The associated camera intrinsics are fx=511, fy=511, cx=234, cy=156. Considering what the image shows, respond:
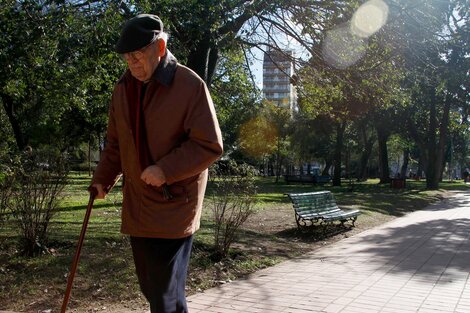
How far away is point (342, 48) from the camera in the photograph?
1070 centimetres

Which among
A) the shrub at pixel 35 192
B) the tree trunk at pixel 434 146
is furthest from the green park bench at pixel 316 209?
the tree trunk at pixel 434 146

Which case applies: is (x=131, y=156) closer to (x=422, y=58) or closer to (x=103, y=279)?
(x=103, y=279)

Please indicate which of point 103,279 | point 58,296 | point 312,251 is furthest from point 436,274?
point 58,296

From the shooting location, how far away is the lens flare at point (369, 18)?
31.6ft

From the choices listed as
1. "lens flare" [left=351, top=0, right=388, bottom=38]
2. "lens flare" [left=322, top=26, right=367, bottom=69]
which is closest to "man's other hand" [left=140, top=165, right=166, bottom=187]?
"lens flare" [left=351, top=0, right=388, bottom=38]

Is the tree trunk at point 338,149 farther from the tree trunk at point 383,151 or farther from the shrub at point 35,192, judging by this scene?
the shrub at point 35,192

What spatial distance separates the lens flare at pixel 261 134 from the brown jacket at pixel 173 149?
149 ft

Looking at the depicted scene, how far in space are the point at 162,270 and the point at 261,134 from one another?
155 ft

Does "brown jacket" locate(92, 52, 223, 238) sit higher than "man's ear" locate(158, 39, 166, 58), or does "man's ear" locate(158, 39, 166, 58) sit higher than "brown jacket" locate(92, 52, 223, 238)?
"man's ear" locate(158, 39, 166, 58)

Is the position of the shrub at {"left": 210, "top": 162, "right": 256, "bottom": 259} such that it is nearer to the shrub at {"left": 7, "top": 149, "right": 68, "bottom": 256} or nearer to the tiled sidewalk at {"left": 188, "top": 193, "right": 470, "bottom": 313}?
the tiled sidewalk at {"left": 188, "top": 193, "right": 470, "bottom": 313}

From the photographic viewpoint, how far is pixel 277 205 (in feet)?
57.1

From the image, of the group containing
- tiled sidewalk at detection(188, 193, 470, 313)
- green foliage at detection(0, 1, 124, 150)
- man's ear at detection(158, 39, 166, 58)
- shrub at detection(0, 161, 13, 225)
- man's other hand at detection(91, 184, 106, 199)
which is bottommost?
tiled sidewalk at detection(188, 193, 470, 313)

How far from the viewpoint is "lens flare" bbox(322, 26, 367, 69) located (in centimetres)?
1045

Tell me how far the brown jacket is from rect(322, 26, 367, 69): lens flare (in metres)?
8.25
